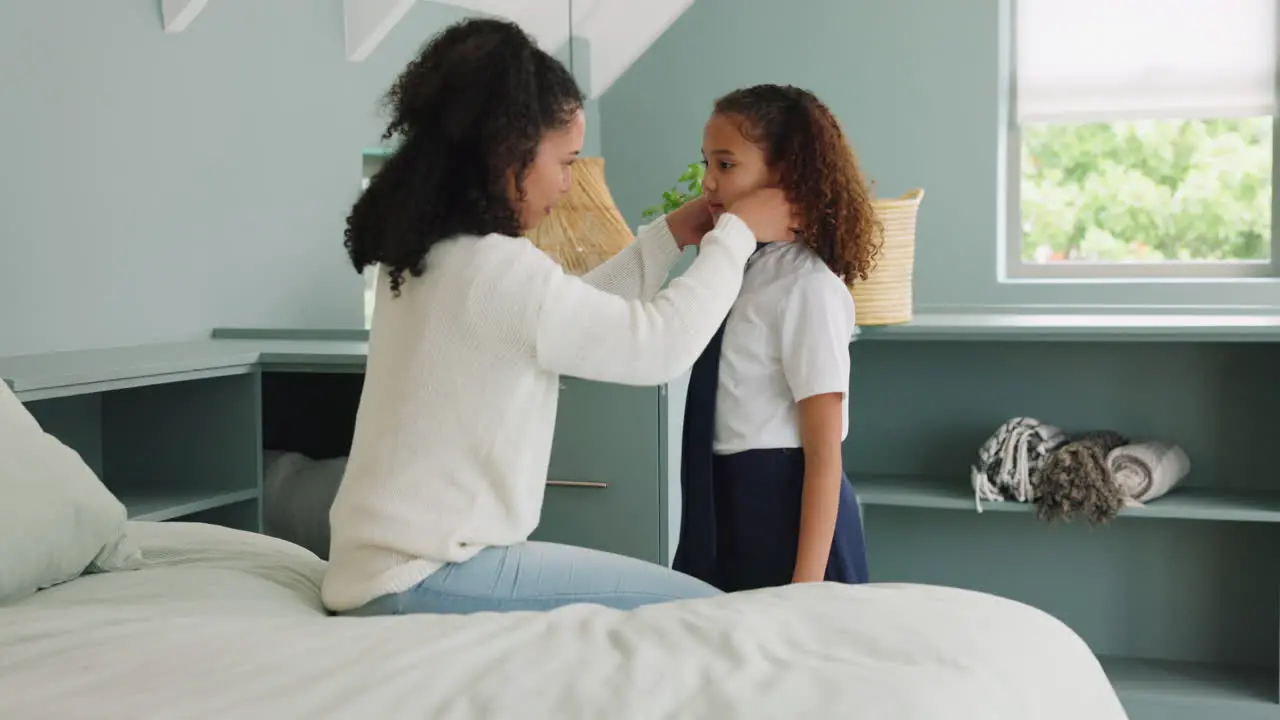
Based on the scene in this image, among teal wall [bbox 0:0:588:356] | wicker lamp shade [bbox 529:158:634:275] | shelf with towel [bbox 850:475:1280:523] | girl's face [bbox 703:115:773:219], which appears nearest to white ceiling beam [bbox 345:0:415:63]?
teal wall [bbox 0:0:588:356]

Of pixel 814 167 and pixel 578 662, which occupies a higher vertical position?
pixel 814 167

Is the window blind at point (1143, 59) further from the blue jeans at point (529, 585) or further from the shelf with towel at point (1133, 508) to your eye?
the blue jeans at point (529, 585)

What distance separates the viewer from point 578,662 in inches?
39.0

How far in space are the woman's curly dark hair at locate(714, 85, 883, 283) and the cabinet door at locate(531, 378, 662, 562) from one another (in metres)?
0.63

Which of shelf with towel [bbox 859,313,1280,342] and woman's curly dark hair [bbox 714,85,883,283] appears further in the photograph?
shelf with towel [bbox 859,313,1280,342]

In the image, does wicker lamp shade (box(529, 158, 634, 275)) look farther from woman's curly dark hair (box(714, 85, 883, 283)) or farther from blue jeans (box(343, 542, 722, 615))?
blue jeans (box(343, 542, 722, 615))

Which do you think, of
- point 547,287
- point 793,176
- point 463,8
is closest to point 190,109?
point 463,8

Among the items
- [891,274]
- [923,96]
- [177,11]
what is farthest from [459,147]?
[923,96]

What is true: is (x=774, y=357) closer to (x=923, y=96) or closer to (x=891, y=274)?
(x=891, y=274)

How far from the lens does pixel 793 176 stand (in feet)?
5.43

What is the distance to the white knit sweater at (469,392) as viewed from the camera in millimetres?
1227

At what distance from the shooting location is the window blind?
3582 millimetres

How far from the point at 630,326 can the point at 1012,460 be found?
6.18 ft

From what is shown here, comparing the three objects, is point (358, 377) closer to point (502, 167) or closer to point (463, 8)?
point (463, 8)
